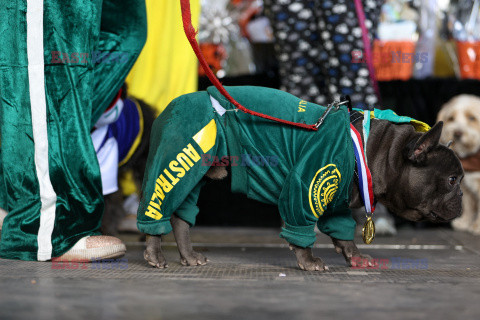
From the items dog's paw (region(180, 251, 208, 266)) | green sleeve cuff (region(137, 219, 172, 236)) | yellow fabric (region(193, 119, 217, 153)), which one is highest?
yellow fabric (region(193, 119, 217, 153))

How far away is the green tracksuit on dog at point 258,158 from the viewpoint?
1.70m

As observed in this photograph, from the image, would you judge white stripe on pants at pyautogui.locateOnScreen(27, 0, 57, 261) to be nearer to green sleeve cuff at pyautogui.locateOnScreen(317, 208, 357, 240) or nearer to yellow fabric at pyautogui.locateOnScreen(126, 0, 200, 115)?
green sleeve cuff at pyautogui.locateOnScreen(317, 208, 357, 240)

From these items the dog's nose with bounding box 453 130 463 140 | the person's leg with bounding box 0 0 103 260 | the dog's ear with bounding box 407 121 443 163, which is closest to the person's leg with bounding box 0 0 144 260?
the person's leg with bounding box 0 0 103 260

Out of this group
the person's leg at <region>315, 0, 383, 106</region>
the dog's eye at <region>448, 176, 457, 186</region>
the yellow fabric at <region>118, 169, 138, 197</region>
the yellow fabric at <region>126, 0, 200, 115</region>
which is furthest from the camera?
the yellow fabric at <region>126, 0, 200, 115</region>

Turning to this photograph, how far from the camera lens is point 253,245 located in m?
2.40

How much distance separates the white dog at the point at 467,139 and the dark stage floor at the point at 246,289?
912 millimetres

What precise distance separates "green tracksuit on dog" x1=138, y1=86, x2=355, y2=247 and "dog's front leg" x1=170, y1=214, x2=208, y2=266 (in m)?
0.03

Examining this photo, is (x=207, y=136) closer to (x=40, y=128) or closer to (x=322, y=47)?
(x=40, y=128)

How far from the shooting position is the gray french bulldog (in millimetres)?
1755

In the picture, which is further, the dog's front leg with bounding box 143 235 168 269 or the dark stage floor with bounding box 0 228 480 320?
the dog's front leg with bounding box 143 235 168 269

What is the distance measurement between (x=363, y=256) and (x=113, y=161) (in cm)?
100

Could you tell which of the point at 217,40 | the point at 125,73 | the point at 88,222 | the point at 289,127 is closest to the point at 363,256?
the point at 289,127

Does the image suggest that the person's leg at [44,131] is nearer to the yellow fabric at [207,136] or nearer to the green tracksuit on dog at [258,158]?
the green tracksuit on dog at [258,158]

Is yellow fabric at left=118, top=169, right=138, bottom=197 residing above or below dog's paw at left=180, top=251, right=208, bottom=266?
above
